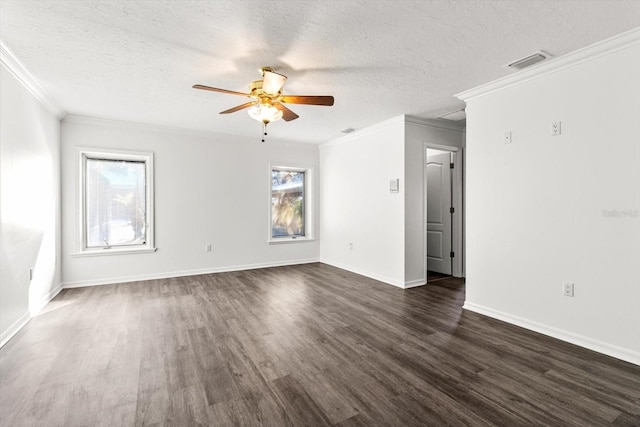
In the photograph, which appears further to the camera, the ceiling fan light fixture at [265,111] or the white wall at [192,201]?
the white wall at [192,201]

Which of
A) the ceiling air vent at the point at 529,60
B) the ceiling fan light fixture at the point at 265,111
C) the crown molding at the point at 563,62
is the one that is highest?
the ceiling air vent at the point at 529,60

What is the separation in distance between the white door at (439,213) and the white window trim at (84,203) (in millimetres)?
4884

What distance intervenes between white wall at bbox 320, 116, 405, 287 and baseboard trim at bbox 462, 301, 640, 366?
1294 mm

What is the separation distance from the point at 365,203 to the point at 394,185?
0.77 m

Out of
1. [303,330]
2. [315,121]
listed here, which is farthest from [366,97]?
[303,330]

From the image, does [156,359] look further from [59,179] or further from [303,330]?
[59,179]

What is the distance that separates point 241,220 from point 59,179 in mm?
2701

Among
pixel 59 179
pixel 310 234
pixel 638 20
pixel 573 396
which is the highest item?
pixel 638 20

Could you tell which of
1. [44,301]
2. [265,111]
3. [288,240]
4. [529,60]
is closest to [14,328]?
[44,301]

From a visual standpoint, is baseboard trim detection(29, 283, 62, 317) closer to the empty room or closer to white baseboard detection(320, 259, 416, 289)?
the empty room

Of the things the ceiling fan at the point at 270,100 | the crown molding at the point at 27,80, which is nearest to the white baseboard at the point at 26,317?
the crown molding at the point at 27,80

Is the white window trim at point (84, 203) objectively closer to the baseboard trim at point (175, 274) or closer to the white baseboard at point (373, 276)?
the baseboard trim at point (175, 274)

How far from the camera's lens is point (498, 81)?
307cm

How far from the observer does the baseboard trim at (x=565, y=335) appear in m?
2.28
